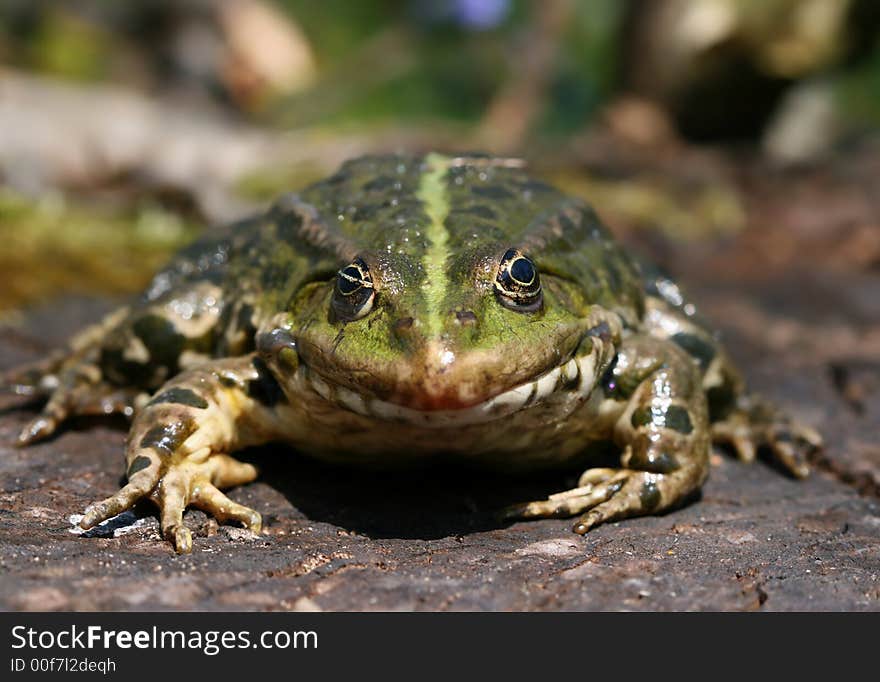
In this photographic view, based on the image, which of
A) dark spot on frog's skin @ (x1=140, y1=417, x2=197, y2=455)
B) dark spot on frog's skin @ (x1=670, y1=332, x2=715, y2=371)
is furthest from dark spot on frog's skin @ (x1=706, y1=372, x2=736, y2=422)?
dark spot on frog's skin @ (x1=140, y1=417, x2=197, y2=455)

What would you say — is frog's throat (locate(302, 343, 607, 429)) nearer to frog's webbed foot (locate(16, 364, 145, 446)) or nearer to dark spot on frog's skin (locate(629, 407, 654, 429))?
dark spot on frog's skin (locate(629, 407, 654, 429))

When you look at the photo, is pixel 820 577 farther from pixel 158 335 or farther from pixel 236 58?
pixel 236 58

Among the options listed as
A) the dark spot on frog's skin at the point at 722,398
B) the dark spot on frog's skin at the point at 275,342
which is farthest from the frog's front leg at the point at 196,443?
the dark spot on frog's skin at the point at 722,398

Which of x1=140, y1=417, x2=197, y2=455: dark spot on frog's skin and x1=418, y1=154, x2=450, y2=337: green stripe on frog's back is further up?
x1=418, y1=154, x2=450, y2=337: green stripe on frog's back

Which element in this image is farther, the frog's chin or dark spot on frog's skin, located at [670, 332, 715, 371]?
dark spot on frog's skin, located at [670, 332, 715, 371]

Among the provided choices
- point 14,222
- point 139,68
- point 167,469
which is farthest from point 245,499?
point 139,68

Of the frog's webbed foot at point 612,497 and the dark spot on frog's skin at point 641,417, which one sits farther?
the dark spot on frog's skin at point 641,417

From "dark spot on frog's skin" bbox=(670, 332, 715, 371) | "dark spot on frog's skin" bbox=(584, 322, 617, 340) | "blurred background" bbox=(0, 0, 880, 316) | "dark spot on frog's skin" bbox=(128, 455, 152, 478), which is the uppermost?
"blurred background" bbox=(0, 0, 880, 316)

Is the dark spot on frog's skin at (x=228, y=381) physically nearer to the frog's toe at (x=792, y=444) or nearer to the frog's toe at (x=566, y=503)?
the frog's toe at (x=566, y=503)
